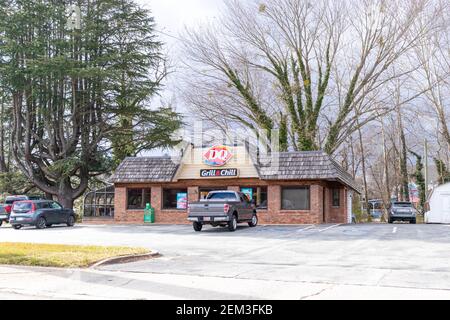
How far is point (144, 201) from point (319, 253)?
2116 centimetres

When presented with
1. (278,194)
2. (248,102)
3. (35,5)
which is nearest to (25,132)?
(35,5)

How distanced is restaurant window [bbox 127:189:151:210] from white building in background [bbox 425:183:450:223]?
22.5 meters

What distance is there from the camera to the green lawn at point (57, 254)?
12.3 meters

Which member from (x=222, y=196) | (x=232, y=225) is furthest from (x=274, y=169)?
(x=232, y=225)

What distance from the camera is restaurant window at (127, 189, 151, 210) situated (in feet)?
113

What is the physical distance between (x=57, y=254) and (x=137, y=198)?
21.1m

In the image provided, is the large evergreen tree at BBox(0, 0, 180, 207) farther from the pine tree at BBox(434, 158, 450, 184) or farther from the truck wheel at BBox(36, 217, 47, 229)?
the pine tree at BBox(434, 158, 450, 184)

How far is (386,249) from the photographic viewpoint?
51.1 feet

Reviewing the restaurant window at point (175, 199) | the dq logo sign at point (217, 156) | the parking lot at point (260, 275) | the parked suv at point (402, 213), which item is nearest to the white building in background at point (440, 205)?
the parked suv at point (402, 213)

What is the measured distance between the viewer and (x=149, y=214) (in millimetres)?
33438

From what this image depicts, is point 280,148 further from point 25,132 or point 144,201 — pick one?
point 25,132

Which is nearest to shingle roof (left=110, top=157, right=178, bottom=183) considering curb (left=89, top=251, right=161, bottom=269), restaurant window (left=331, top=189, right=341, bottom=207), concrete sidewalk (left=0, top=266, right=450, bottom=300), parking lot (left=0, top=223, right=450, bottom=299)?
restaurant window (left=331, top=189, right=341, bottom=207)

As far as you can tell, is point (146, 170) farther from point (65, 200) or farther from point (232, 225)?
point (65, 200)

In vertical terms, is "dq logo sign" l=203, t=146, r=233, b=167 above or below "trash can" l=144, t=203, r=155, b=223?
above
